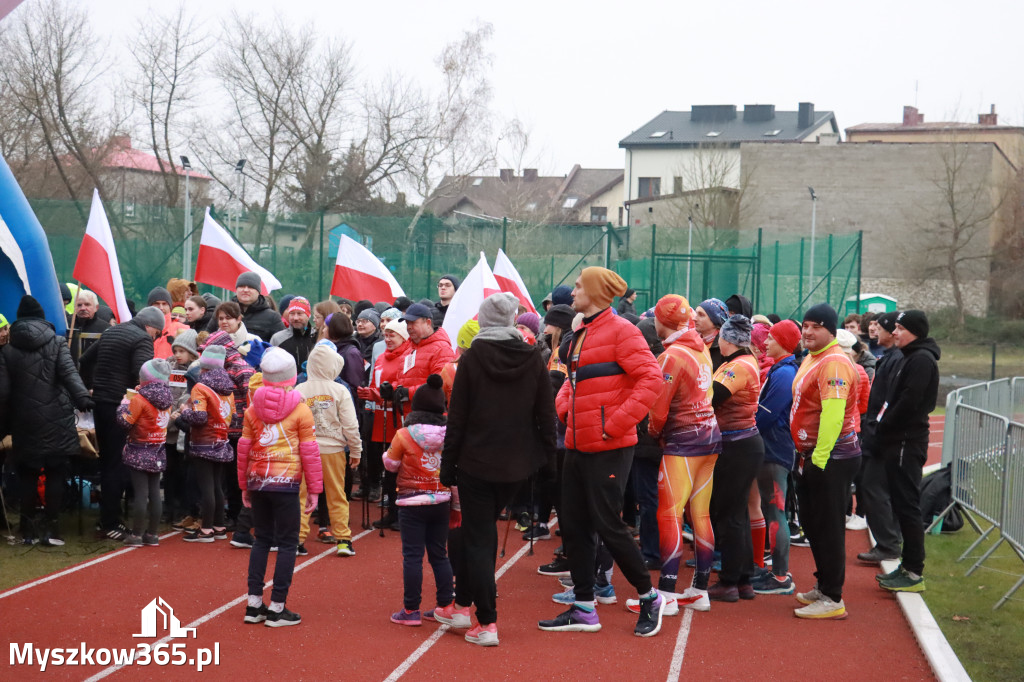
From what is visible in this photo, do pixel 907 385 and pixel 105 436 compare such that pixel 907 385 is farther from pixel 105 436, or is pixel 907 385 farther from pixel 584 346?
pixel 105 436

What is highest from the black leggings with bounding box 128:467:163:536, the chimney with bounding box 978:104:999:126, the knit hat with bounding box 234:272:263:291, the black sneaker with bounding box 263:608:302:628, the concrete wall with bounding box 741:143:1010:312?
the chimney with bounding box 978:104:999:126

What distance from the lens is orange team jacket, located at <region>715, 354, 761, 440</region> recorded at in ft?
23.8

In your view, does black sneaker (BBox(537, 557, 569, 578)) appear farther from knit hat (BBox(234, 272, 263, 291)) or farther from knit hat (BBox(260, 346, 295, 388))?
knit hat (BBox(234, 272, 263, 291))

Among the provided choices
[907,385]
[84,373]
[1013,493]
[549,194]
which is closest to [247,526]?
[84,373]

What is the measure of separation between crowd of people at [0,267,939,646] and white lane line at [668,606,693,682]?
158 millimetres

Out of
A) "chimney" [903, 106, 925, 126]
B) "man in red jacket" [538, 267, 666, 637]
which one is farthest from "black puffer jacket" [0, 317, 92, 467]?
"chimney" [903, 106, 925, 126]

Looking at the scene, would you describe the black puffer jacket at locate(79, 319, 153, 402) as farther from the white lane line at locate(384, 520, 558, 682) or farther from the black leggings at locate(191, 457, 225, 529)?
the white lane line at locate(384, 520, 558, 682)

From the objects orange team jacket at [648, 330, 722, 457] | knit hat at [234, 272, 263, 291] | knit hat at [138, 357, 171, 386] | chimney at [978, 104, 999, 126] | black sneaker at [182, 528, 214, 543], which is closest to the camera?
orange team jacket at [648, 330, 722, 457]

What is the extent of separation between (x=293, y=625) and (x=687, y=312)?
10.9 ft

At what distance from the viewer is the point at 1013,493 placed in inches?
317

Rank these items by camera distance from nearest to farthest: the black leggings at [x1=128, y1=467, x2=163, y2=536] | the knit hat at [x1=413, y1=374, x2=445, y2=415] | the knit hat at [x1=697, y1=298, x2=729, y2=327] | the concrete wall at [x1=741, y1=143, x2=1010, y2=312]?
the knit hat at [x1=413, y1=374, x2=445, y2=415] → the knit hat at [x1=697, y1=298, x2=729, y2=327] → the black leggings at [x1=128, y1=467, x2=163, y2=536] → the concrete wall at [x1=741, y1=143, x2=1010, y2=312]

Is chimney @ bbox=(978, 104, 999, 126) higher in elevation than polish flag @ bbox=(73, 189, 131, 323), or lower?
higher

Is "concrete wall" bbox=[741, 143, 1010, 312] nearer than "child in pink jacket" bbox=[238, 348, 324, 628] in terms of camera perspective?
No

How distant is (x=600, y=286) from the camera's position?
21.0 ft
